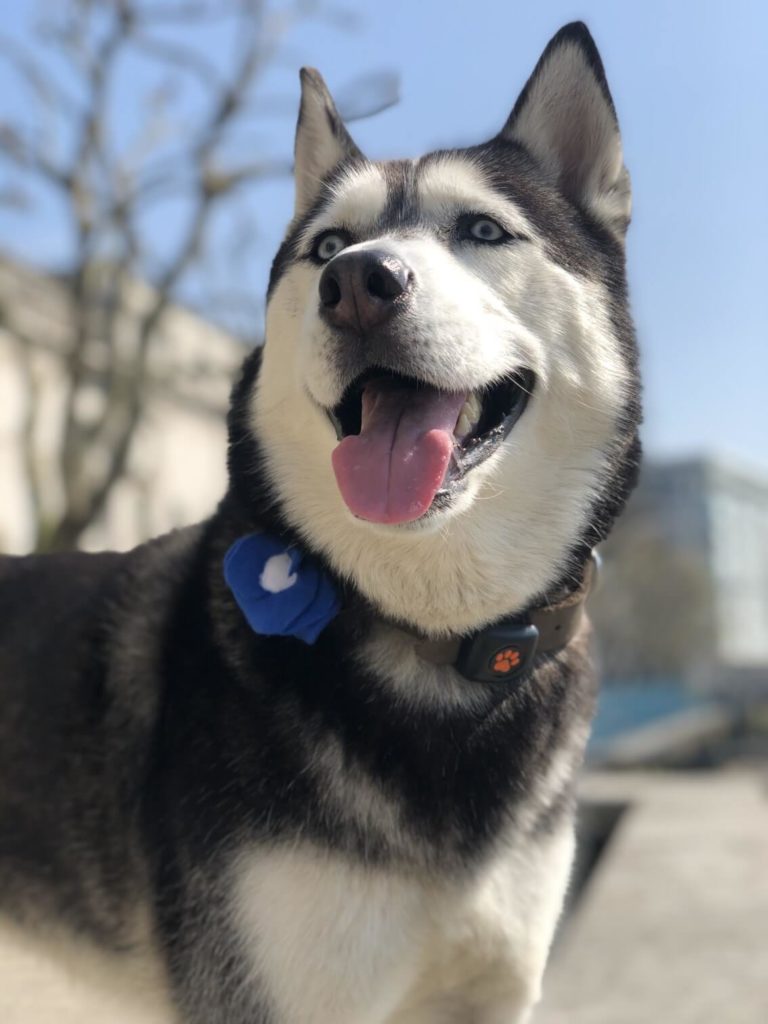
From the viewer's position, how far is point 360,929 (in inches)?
75.7

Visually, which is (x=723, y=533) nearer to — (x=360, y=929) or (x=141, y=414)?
(x=141, y=414)

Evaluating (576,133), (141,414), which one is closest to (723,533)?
(141,414)

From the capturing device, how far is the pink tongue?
187 centimetres

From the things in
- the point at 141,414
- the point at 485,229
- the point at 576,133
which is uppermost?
the point at 576,133

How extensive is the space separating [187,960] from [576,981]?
341cm

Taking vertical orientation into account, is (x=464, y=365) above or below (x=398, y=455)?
above

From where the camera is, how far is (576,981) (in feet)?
16.2

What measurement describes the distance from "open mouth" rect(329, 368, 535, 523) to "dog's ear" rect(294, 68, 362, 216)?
0.71 meters

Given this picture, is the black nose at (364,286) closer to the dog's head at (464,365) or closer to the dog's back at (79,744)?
the dog's head at (464,365)

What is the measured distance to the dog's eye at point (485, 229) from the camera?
2.11 metres

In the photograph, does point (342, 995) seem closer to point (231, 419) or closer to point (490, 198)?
point (231, 419)

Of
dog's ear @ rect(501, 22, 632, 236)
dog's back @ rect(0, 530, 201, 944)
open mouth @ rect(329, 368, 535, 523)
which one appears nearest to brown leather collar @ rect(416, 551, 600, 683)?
open mouth @ rect(329, 368, 535, 523)

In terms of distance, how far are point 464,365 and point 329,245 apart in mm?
472

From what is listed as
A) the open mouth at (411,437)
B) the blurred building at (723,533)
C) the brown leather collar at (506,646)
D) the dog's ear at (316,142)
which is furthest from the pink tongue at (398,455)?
the blurred building at (723,533)
